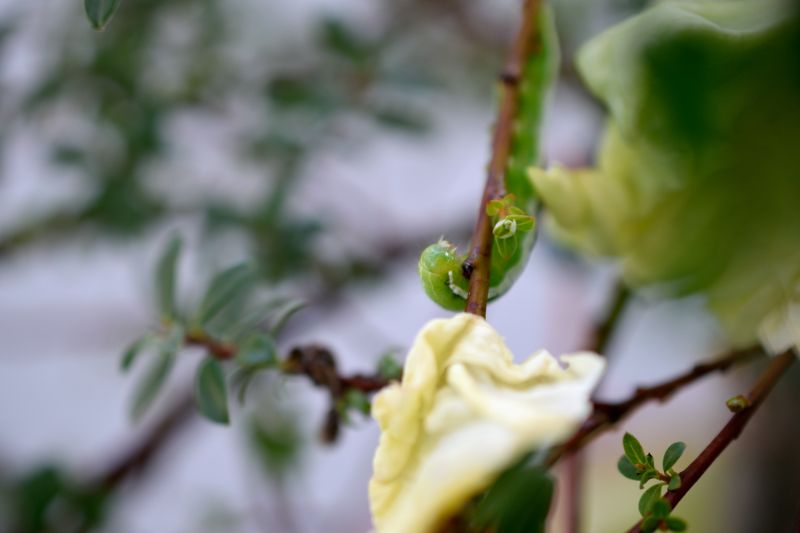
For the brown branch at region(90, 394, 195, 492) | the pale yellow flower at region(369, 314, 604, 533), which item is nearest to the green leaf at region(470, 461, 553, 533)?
the pale yellow flower at region(369, 314, 604, 533)

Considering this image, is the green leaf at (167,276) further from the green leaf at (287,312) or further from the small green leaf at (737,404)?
the small green leaf at (737,404)

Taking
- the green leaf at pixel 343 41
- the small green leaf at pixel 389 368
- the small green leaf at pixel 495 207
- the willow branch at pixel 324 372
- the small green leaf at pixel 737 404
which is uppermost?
the green leaf at pixel 343 41

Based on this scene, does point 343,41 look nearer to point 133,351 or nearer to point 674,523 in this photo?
point 133,351

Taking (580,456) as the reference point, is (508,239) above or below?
above

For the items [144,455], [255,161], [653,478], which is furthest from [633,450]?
[255,161]

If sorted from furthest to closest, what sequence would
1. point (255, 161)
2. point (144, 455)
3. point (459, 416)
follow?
point (255, 161)
point (144, 455)
point (459, 416)

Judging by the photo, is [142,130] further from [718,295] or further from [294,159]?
[718,295]

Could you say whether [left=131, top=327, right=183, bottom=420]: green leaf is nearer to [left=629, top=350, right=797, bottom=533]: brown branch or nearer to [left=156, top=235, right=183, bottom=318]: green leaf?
[left=156, top=235, right=183, bottom=318]: green leaf

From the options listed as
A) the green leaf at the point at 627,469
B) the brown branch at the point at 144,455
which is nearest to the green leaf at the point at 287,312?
the green leaf at the point at 627,469
